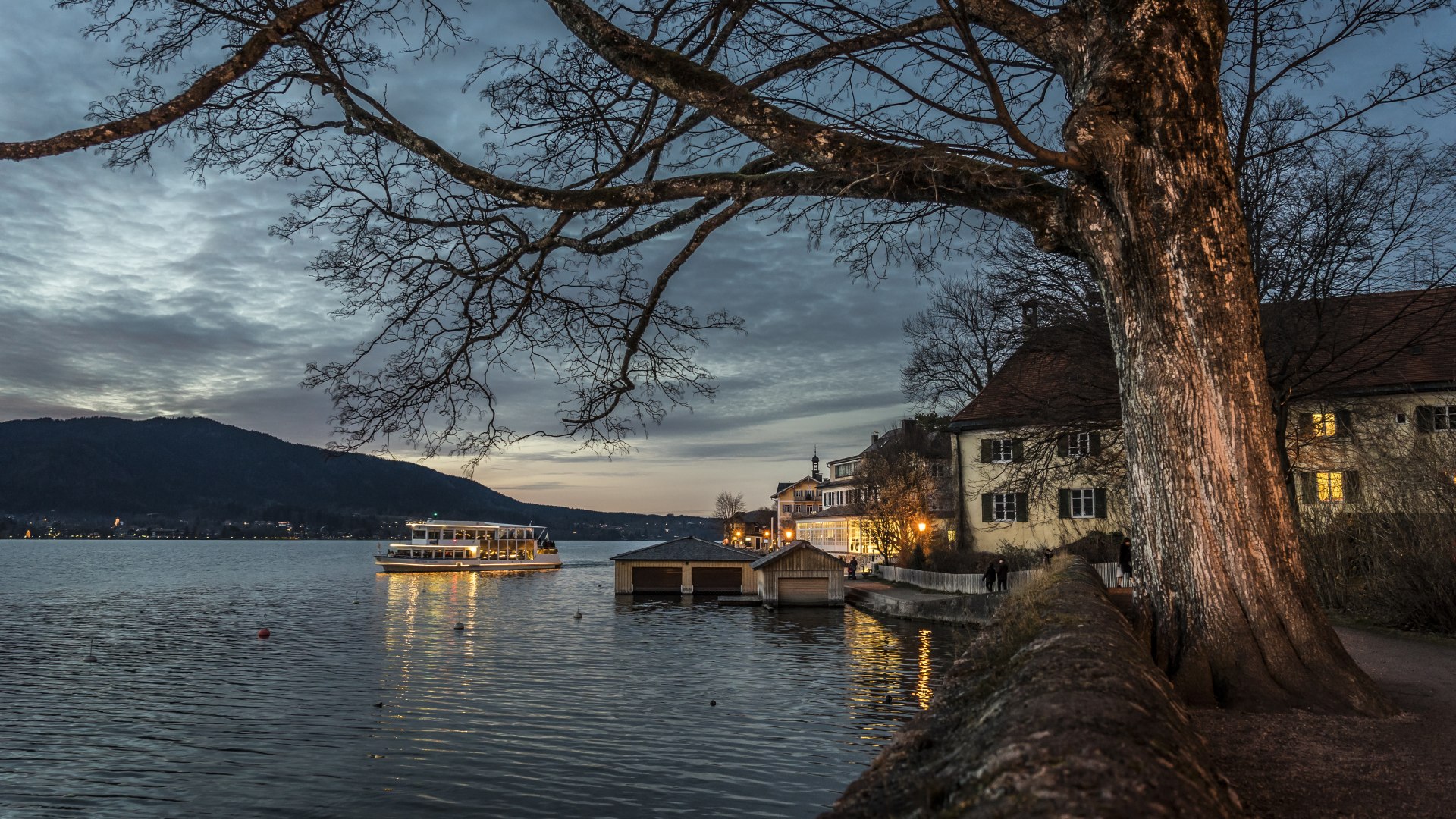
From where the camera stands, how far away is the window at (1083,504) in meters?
41.0

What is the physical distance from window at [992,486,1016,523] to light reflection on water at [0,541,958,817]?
808cm

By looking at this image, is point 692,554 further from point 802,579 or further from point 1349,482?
point 1349,482

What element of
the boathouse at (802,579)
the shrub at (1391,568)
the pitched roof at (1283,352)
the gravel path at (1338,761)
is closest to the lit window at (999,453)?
the boathouse at (802,579)

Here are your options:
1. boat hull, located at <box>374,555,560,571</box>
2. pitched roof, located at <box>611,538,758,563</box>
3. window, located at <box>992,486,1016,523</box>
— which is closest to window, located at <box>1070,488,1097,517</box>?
window, located at <box>992,486,1016,523</box>

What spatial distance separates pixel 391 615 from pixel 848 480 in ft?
127

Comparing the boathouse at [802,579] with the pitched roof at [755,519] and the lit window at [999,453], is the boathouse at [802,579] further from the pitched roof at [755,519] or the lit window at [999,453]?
the pitched roof at [755,519]

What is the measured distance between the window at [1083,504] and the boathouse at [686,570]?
21.2 metres

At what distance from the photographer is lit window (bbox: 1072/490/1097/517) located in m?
41.0

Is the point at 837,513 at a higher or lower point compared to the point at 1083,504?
lower

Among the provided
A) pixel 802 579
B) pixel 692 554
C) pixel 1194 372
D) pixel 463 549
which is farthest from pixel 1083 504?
pixel 463 549

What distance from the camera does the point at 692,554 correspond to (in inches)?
2335

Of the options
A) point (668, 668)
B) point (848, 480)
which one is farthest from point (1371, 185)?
point (848, 480)

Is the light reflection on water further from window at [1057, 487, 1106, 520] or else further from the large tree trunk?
window at [1057, 487, 1106, 520]

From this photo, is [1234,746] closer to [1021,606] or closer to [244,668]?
[1021,606]
